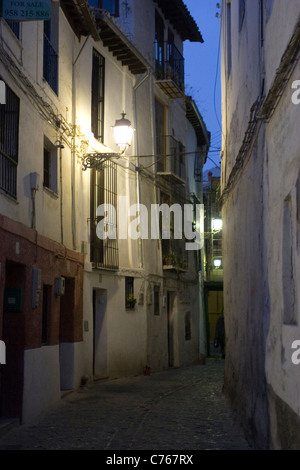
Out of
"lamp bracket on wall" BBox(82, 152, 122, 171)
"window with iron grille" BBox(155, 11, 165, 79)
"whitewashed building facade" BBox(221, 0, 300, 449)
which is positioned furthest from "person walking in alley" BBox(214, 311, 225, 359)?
"whitewashed building facade" BBox(221, 0, 300, 449)

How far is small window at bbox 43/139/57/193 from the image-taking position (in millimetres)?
13055

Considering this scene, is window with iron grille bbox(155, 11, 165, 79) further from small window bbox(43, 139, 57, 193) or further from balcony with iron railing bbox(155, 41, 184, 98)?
small window bbox(43, 139, 57, 193)

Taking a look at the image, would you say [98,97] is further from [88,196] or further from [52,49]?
[52,49]

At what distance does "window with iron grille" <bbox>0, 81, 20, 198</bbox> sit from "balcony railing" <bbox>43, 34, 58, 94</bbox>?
2653 millimetres

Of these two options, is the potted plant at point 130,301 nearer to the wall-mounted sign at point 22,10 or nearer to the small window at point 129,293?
the small window at point 129,293

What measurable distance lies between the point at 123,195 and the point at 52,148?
17.2 ft

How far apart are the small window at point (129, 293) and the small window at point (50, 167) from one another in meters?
5.80

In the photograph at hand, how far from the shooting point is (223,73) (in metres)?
15.1

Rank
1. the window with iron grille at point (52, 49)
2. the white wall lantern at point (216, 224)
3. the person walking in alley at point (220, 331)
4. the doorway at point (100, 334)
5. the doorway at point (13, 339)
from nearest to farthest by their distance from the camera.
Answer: the doorway at point (13, 339)
the window with iron grille at point (52, 49)
the doorway at point (100, 334)
the person walking in alley at point (220, 331)
the white wall lantern at point (216, 224)

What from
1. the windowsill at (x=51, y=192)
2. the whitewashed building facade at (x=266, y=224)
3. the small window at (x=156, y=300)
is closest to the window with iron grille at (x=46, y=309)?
the windowsill at (x=51, y=192)

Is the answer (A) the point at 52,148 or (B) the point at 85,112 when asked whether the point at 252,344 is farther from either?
(B) the point at 85,112

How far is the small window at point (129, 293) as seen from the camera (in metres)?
18.5

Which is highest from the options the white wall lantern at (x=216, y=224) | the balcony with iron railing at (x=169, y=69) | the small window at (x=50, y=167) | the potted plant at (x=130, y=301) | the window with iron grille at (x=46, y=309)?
the balcony with iron railing at (x=169, y=69)
